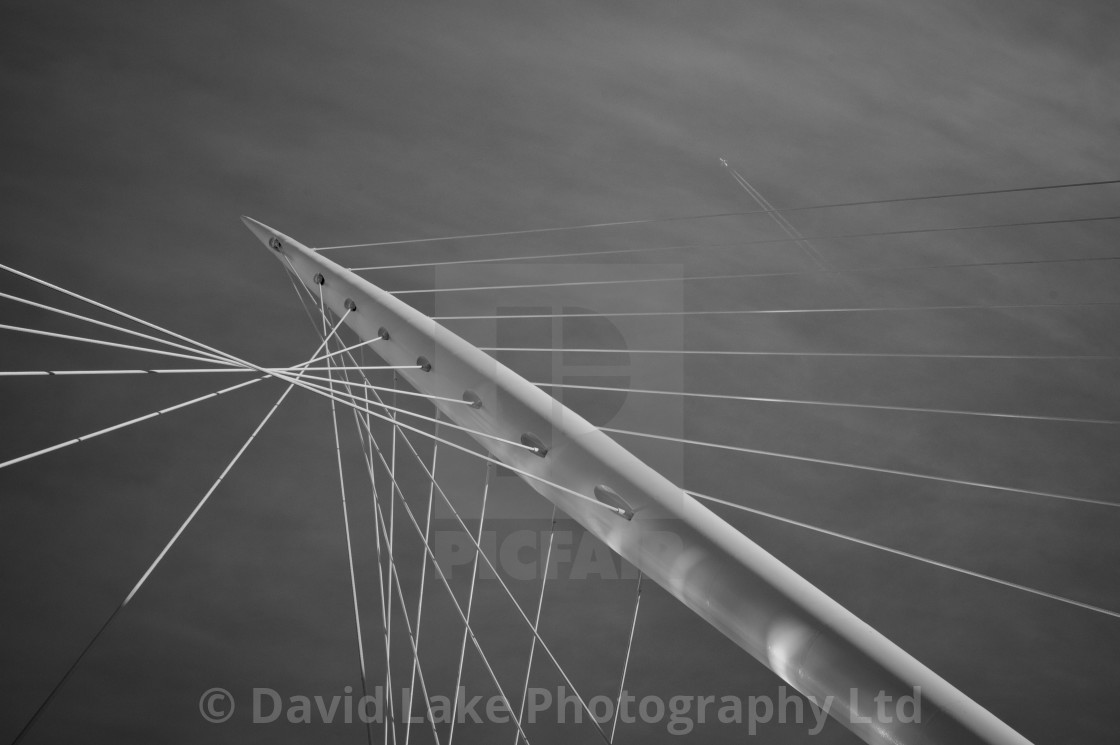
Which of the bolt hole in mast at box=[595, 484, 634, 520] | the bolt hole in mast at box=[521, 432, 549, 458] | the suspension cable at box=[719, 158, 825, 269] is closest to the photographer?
the bolt hole in mast at box=[595, 484, 634, 520]

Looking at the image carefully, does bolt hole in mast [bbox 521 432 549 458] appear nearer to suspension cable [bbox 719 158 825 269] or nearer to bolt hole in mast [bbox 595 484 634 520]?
bolt hole in mast [bbox 595 484 634 520]

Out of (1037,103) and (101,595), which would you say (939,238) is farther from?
(101,595)

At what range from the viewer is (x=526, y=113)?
18625 millimetres

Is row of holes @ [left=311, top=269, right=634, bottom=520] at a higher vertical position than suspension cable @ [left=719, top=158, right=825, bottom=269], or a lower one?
lower

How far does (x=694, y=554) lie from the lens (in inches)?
279

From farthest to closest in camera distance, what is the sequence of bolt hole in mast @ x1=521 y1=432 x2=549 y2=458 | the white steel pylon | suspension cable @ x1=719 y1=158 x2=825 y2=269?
1. suspension cable @ x1=719 y1=158 x2=825 y2=269
2. bolt hole in mast @ x1=521 y1=432 x2=549 y2=458
3. the white steel pylon

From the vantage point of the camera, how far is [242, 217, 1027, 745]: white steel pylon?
645cm

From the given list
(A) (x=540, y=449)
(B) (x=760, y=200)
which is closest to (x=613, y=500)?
(A) (x=540, y=449)

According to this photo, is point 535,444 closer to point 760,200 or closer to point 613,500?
point 613,500

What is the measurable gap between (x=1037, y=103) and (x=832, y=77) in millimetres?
3531

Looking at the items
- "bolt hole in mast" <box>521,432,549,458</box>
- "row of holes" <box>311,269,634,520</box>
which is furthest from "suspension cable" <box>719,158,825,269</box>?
"bolt hole in mast" <box>521,432,549,458</box>

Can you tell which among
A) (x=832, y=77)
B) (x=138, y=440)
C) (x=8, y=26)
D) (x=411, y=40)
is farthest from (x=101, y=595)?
(x=832, y=77)

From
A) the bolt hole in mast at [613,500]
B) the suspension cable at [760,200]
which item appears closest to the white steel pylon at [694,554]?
the bolt hole in mast at [613,500]

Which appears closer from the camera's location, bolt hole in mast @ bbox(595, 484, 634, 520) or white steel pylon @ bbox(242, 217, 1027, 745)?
white steel pylon @ bbox(242, 217, 1027, 745)
